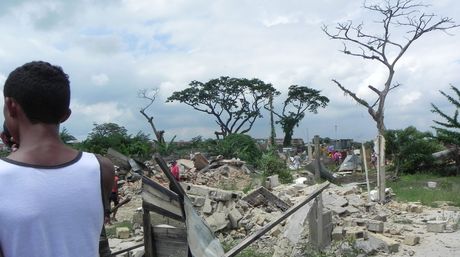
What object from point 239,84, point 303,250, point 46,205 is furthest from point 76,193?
point 239,84

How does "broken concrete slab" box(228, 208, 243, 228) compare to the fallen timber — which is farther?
"broken concrete slab" box(228, 208, 243, 228)

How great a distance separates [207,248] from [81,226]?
7.06 ft

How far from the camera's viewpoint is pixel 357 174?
79.4 ft

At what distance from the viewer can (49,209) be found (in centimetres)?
153

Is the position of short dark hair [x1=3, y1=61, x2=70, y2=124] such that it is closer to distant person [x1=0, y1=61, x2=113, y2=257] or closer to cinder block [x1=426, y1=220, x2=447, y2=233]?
distant person [x1=0, y1=61, x2=113, y2=257]

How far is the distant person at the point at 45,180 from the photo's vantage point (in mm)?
1494

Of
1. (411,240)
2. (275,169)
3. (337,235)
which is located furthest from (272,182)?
(337,235)

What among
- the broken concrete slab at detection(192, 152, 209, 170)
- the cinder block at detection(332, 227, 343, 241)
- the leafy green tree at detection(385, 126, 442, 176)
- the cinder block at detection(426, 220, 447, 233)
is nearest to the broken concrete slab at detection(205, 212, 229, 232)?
the cinder block at detection(332, 227, 343, 241)

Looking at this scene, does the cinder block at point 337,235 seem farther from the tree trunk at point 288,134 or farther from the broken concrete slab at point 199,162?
the tree trunk at point 288,134

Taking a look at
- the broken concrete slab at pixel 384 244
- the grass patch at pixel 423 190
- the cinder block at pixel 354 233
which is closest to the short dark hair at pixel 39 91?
the broken concrete slab at pixel 384 244

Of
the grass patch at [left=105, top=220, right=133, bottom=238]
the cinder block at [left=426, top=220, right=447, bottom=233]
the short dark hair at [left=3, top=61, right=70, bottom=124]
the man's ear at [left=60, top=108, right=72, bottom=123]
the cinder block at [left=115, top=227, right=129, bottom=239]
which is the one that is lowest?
the grass patch at [left=105, top=220, right=133, bottom=238]

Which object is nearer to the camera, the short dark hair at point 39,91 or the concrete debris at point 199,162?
the short dark hair at point 39,91

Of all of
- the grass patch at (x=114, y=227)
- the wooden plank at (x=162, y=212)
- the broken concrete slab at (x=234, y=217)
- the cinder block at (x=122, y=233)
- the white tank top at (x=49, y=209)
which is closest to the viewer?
the white tank top at (x=49, y=209)

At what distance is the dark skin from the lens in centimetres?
157
